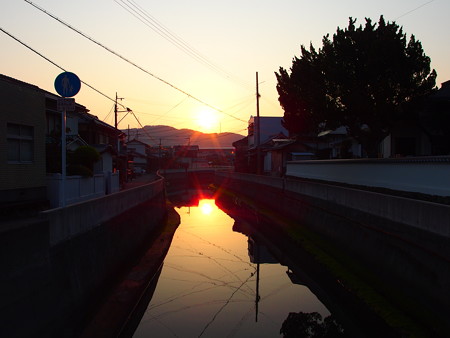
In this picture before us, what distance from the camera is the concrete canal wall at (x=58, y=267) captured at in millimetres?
6984

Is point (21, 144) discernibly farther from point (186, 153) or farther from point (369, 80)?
point (186, 153)

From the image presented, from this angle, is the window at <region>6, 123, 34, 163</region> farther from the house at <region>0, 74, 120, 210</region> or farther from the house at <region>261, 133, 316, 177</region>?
the house at <region>261, 133, 316, 177</region>

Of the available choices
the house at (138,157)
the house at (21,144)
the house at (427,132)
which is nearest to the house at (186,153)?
the house at (138,157)

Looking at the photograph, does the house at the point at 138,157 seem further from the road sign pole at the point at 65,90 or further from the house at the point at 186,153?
the road sign pole at the point at 65,90

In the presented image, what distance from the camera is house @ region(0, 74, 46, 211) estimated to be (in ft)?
39.3

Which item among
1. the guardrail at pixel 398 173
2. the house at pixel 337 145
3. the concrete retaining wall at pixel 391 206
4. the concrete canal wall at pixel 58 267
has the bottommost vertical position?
the concrete canal wall at pixel 58 267

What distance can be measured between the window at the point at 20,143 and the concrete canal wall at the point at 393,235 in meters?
11.8

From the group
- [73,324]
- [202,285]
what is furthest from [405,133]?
[73,324]

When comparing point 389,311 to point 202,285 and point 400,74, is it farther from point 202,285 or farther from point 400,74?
point 400,74

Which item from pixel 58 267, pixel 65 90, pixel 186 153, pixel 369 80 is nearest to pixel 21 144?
pixel 65 90

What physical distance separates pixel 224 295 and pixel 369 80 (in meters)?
15.8

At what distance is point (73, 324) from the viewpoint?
8.80 m

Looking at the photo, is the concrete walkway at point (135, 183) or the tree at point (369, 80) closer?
the tree at point (369, 80)

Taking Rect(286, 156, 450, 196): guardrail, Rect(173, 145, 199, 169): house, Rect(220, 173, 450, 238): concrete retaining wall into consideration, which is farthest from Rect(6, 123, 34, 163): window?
Rect(173, 145, 199, 169): house
